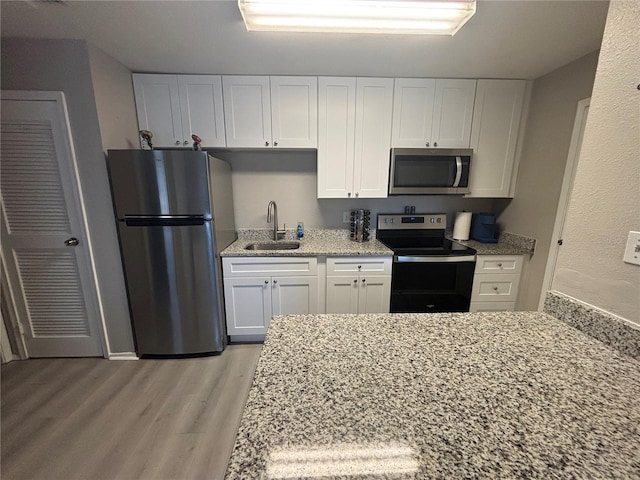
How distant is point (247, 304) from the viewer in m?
2.23

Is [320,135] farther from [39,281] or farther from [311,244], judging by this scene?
[39,281]

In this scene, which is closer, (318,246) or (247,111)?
(247,111)

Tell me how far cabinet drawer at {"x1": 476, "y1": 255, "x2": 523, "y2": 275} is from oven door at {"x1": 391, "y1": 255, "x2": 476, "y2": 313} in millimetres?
84

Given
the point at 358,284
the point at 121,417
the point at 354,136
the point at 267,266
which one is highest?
the point at 354,136

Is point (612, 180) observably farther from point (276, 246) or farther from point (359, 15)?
point (276, 246)

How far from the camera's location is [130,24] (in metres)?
1.48

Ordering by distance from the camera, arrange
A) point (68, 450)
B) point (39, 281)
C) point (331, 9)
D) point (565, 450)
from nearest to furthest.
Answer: point (565, 450) → point (331, 9) → point (68, 450) → point (39, 281)

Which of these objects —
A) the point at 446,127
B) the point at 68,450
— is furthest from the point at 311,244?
the point at 68,450

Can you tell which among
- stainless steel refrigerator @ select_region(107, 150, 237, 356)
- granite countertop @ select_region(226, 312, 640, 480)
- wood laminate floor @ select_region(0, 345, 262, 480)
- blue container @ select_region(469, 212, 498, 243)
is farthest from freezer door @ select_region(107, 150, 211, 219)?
blue container @ select_region(469, 212, 498, 243)

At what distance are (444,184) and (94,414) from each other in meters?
3.22

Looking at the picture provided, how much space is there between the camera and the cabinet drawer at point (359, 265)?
2.20 meters

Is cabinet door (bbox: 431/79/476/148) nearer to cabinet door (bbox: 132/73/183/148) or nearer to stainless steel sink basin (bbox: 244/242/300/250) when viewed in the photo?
stainless steel sink basin (bbox: 244/242/300/250)

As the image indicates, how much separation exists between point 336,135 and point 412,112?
0.72 meters

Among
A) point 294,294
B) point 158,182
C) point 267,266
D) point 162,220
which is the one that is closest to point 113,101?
point 158,182
